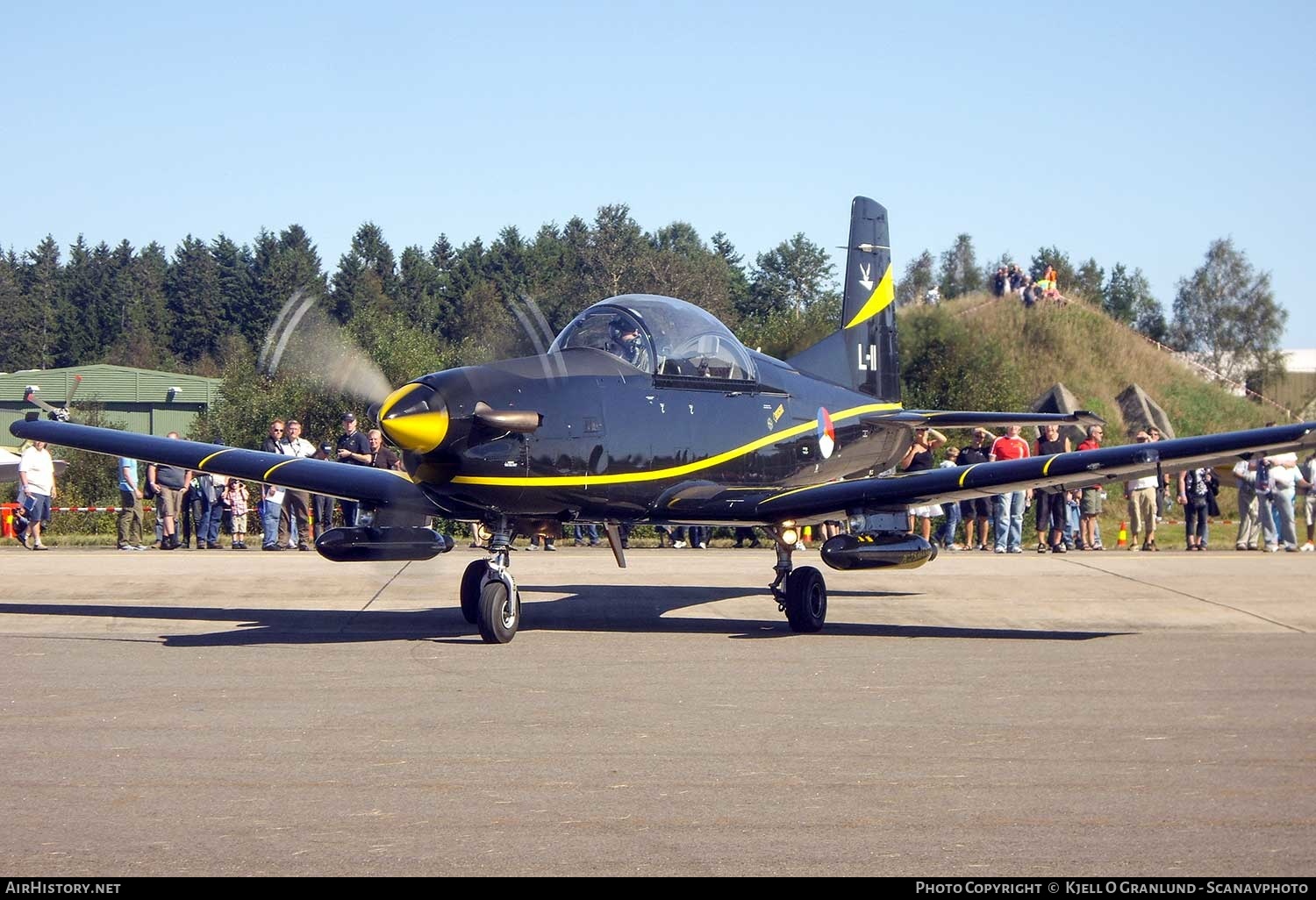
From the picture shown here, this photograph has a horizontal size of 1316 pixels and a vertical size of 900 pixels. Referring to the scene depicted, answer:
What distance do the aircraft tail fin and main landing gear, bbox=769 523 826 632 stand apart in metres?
3.96

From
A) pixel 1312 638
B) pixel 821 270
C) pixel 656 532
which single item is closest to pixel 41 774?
pixel 1312 638

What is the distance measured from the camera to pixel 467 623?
12812mm

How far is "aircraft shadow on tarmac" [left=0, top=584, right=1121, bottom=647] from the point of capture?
39.4 feet

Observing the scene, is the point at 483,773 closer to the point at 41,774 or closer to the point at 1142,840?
the point at 41,774

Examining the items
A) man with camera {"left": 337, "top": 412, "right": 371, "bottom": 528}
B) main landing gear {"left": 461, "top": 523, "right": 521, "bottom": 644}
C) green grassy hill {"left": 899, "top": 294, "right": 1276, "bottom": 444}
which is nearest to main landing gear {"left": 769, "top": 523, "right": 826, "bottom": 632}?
main landing gear {"left": 461, "top": 523, "right": 521, "bottom": 644}

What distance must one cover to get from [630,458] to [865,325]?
6.23 meters

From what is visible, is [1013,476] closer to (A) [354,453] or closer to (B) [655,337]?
(B) [655,337]

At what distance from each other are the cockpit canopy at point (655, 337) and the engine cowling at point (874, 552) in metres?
1.92

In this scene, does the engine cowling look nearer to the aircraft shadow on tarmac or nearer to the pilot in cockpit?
the aircraft shadow on tarmac

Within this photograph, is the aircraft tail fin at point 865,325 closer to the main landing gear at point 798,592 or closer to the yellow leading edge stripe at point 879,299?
the yellow leading edge stripe at point 879,299

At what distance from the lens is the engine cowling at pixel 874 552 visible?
1200 centimetres

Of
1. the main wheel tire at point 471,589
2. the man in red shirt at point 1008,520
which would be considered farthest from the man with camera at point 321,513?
the man in red shirt at point 1008,520

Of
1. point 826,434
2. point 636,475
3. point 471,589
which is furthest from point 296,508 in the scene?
point 636,475

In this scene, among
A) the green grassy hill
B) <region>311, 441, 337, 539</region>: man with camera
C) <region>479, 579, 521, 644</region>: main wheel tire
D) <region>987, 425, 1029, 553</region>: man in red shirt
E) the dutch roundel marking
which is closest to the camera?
<region>479, 579, 521, 644</region>: main wheel tire
